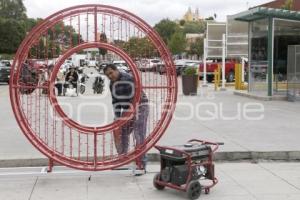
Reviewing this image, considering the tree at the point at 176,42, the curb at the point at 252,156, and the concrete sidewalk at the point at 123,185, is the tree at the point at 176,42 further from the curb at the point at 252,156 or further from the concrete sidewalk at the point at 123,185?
the concrete sidewalk at the point at 123,185

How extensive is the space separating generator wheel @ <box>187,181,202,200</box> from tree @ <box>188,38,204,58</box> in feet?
213

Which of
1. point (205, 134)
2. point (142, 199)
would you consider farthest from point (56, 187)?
point (205, 134)

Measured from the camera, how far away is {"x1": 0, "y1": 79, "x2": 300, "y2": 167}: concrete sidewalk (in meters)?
9.02

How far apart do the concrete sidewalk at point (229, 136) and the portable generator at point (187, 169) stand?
2.03 meters

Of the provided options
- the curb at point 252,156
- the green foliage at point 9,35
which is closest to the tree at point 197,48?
the green foliage at point 9,35

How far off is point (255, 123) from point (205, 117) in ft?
5.70

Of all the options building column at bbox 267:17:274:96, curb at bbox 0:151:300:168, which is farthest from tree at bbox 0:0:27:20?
curb at bbox 0:151:300:168

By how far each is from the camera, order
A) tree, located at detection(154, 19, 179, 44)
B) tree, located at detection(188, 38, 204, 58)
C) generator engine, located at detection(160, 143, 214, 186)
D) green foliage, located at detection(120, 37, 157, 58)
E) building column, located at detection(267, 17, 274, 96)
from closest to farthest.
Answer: generator engine, located at detection(160, 143, 214, 186)
green foliage, located at detection(120, 37, 157, 58)
building column, located at detection(267, 17, 274, 96)
tree, located at detection(154, 19, 179, 44)
tree, located at detection(188, 38, 204, 58)

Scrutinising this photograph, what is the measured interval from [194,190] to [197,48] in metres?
66.8

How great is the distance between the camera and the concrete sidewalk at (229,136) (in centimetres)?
902

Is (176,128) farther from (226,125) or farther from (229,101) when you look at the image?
(229,101)

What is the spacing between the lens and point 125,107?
25.0 ft

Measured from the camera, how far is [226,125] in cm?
1261

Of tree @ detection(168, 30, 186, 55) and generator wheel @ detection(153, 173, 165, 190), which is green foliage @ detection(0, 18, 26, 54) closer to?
tree @ detection(168, 30, 186, 55)
